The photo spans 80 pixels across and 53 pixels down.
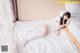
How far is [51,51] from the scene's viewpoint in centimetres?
137

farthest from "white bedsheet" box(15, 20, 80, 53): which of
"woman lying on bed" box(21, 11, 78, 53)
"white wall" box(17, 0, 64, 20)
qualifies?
"white wall" box(17, 0, 64, 20)

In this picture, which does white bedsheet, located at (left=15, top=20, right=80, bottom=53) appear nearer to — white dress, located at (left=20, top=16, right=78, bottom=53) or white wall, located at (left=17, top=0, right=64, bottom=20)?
white dress, located at (left=20, top=16, right=78, bottom=53)

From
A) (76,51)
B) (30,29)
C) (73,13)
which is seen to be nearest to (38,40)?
(30,29)

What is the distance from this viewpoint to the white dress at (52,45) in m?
1.37

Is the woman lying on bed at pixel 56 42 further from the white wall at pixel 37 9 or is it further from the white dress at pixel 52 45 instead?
the white wall at pixel 37 9

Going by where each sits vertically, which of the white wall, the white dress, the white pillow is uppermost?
the white wall

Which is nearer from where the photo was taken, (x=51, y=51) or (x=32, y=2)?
(x=51, y=51)

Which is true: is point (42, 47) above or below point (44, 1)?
below

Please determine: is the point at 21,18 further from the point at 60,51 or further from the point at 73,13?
the point at 60,51

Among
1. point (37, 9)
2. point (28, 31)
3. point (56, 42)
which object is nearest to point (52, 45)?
point (56, 42)

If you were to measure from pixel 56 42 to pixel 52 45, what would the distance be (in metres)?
0.09

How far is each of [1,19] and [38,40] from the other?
95cm

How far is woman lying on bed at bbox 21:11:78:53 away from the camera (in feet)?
→ 4.51

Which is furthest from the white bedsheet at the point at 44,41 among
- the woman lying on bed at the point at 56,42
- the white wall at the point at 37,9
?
the white wall at the point at 37,9
